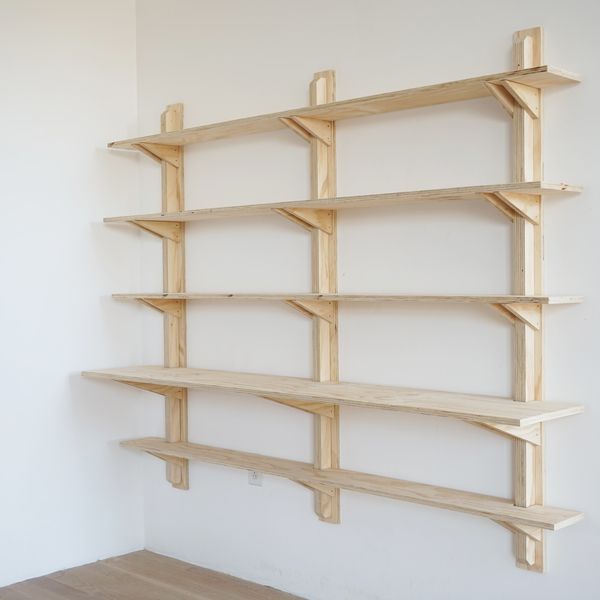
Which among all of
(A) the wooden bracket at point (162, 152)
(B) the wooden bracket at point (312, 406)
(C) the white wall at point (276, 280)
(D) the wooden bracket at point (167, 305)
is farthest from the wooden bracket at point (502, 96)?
(D) the wooden bracket at point (167, 305)

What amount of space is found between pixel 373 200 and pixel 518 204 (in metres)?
0.51

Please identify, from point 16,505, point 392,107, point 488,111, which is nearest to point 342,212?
point 392,107

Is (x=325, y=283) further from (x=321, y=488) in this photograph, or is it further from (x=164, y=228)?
(x=164, y=228)

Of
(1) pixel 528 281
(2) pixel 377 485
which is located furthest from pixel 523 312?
(2) pixel 377 485

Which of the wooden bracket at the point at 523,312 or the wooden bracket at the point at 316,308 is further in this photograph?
the wooden bracket at the point at 316,308

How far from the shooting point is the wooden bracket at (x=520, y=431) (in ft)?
9.22

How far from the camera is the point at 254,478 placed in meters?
3.92

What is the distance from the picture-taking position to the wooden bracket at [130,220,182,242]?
4.13m

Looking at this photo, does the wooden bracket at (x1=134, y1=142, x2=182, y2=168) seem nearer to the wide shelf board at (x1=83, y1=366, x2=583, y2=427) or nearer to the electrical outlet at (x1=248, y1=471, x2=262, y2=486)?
the wide shelf board at (x1=83, y1=366, x2=583, y2=427)

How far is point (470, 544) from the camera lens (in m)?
3.20

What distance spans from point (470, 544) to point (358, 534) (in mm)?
507

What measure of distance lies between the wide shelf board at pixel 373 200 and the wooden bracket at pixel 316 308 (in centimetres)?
36

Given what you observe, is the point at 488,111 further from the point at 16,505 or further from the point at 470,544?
the point at 16,505

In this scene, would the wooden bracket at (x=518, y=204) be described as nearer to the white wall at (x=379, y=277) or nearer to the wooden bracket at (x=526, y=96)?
the white wall at (x=379, y=277)
